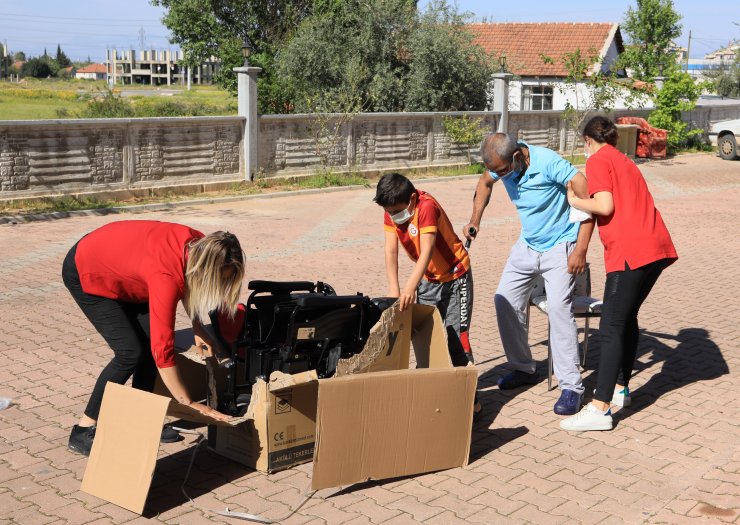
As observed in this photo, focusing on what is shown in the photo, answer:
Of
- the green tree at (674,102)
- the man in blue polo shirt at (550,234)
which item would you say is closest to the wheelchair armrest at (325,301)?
the man in blue polo shirt at (550,234)

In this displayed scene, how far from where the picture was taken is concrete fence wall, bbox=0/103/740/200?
1555 centimetres

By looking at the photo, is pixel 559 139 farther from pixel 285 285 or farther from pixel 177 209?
pixel 285 285

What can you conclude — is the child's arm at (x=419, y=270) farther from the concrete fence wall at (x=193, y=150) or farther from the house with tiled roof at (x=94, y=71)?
the house with tiled roof at (x=94, y=71)

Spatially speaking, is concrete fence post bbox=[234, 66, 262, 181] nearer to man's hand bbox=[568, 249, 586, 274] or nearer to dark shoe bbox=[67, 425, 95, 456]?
man's hand bbox=[568, 249, 586, 274]

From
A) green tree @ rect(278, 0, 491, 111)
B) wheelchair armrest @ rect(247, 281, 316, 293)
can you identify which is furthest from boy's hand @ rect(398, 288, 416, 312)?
green tree @ rect(278, 0, 491, 111)

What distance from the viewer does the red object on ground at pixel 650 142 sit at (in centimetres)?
2838

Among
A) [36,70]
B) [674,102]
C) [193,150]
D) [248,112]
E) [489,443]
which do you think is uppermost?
[36,70]

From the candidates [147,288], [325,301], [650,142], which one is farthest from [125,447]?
[650,142]

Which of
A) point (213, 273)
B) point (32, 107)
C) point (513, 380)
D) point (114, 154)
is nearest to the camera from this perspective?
point (213, 273)

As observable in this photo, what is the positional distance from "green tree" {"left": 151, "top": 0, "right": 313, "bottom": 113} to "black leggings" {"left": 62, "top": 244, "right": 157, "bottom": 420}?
30.4 m

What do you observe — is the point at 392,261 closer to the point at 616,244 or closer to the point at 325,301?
the point at 325,301

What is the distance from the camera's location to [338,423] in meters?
4.73

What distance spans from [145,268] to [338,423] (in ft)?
4.04

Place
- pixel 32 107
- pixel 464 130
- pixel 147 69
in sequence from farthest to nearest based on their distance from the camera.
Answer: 1. pixel 147 69
2. pixel 32 107
3. pixel 464 130
